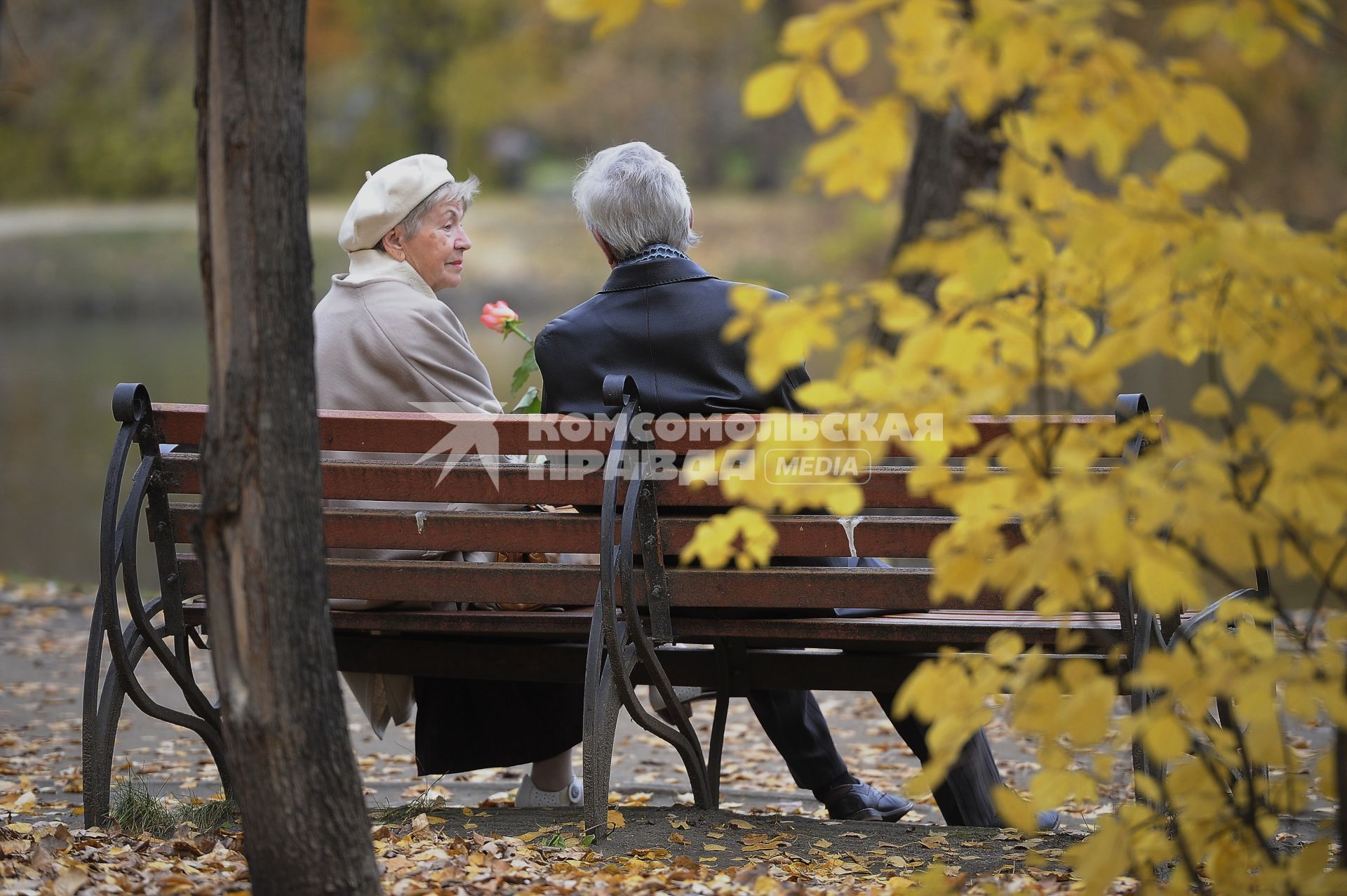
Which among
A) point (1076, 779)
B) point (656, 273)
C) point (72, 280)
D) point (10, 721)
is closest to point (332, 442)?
point (656, 273)

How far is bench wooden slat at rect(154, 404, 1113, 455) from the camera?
3086 millimetres

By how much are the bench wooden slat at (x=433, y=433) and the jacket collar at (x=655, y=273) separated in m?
0.47

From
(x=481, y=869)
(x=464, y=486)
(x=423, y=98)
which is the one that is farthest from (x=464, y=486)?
(x=423, y=98)

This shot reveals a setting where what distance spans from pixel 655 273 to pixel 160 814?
1.71m

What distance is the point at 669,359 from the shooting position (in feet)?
11.1

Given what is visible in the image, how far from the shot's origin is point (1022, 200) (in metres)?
2.02

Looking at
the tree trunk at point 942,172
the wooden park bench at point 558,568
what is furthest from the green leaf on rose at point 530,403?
the tree trunk at point 942,172

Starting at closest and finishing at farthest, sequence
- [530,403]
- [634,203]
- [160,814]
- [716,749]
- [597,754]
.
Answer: [597,754]
[160,814]
[634,203]
[716,749]
[530,403]

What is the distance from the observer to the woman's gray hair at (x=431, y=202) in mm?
3771

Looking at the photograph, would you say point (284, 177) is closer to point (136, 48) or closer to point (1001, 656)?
point (1001, 656)

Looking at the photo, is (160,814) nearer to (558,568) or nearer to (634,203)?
(558,568)

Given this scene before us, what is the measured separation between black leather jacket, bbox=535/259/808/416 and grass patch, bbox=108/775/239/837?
1.22 m

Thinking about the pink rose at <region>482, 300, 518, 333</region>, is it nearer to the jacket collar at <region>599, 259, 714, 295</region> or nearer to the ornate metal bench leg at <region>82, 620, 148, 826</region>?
the jacket collar at <region>599, 259, 714, 295</region>

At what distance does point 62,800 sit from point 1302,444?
3353 millimetres
